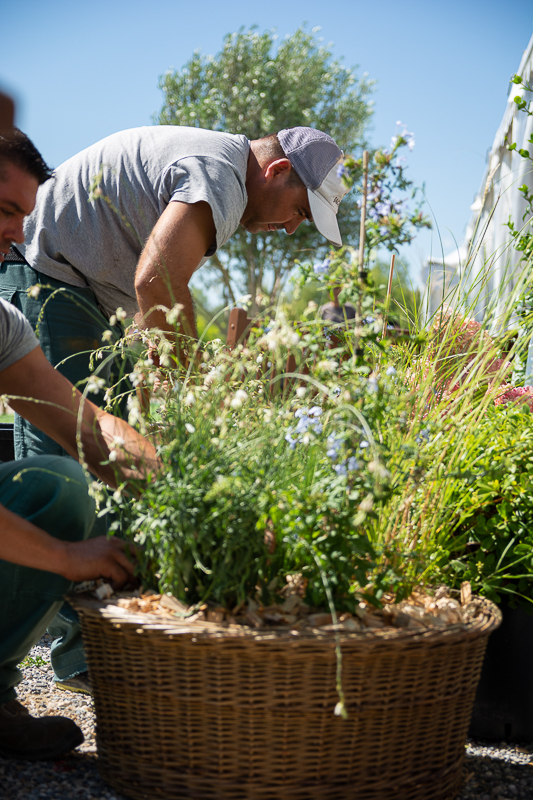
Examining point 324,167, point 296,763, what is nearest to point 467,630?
point 296,763

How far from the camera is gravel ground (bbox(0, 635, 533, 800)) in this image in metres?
1.21

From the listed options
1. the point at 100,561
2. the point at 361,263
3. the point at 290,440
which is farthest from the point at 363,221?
the point at 100,561

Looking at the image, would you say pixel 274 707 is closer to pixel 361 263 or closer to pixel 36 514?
pixel 36 514

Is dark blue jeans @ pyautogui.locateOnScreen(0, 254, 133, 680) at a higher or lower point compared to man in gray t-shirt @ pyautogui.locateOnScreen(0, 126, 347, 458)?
lower

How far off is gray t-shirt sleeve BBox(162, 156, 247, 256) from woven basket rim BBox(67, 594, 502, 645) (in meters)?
1.20

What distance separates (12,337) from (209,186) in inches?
30.8

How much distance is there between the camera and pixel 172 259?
1838 mm

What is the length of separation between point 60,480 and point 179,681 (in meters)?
0.51

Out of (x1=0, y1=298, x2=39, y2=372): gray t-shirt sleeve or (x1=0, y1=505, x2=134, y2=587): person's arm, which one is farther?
(x1=0, y1=298, x2=39, y2=372): gray t-shirt sleeve

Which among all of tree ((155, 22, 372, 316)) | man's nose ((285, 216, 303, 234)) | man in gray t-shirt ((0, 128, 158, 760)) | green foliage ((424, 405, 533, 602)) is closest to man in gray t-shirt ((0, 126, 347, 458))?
man's nose ((285, 216, 303, 234))

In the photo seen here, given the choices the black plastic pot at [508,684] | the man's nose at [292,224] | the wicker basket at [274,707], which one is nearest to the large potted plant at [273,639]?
the wicker basket at [274,707]

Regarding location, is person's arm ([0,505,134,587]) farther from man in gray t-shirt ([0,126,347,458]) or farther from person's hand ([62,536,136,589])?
man in gray t-shirt ([0,126,347,458])

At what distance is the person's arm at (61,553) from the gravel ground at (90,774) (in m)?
0.39

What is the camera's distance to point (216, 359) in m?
1.34
